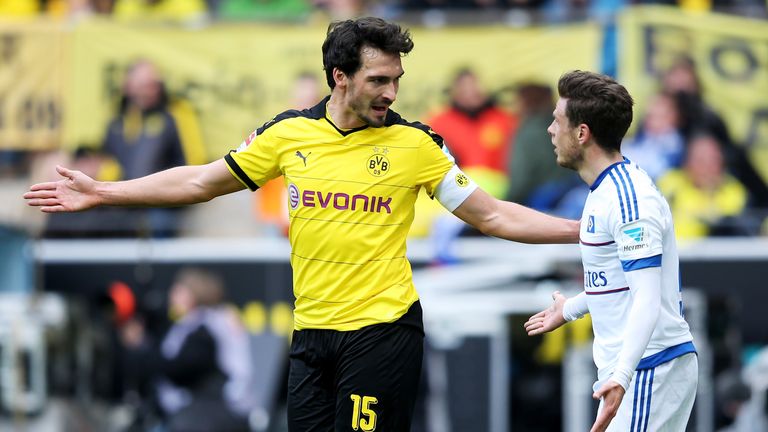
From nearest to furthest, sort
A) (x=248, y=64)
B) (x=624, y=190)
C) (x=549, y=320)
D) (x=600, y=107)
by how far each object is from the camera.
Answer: (x=624, y=190) < (x=600, y=107) < (x=549, y=320) < (x=248, y=64)

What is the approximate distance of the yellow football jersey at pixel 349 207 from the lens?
5.56 meters

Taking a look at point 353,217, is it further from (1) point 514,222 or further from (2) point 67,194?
(2) point 67,194

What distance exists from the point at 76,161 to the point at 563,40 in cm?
514

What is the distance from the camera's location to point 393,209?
221 inches

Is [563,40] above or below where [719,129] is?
above

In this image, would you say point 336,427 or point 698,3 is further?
point 698,3

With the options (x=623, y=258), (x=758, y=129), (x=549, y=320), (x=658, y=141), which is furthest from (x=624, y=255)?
(x=758, y=129)

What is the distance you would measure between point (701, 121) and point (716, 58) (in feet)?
2.20

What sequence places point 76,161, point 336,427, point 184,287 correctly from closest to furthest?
point 336,427 → point 184,287 → point 76,161

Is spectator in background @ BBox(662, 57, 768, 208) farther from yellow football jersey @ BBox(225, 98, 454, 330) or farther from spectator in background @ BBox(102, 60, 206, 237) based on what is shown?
yellow football jersey @ BBox(225, 98, 454, 330)

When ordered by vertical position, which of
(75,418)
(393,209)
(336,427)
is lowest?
(75,418)

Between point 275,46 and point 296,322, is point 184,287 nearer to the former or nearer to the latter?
point 275,46

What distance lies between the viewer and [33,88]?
13.5m

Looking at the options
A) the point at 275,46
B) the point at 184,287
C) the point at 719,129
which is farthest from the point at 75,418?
the point at 719,129
